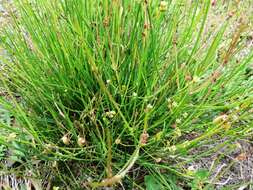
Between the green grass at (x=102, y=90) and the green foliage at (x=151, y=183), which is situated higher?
the green grass at (x=102, y=90)

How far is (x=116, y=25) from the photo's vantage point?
99cm

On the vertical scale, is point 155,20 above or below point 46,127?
above

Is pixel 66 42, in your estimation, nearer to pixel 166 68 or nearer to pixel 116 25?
pixel 116 25

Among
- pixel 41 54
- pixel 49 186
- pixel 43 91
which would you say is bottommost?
pixel 49 186

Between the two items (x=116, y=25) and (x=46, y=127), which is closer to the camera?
(x=116, y=25)

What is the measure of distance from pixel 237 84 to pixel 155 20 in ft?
1.22

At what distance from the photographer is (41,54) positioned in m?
1.00

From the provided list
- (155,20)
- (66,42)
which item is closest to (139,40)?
(155,20)

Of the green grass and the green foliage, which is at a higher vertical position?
the green grass

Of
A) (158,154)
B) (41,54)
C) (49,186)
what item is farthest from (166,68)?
(49,186)

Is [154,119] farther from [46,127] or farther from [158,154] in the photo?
[46,127]

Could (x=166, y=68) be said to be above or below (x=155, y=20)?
below

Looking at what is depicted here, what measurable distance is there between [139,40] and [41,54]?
0.94 ft

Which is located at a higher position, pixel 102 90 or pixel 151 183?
pixel 102 90
